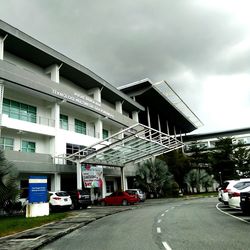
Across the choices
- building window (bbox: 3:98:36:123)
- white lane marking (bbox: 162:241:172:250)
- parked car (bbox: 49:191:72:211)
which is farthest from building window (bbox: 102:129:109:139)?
white lane marking (bbox: 162:241:172:250)

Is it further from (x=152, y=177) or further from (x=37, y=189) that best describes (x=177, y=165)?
(x=37, y=189)

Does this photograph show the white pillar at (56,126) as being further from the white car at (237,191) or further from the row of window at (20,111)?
the white car at (237,191)

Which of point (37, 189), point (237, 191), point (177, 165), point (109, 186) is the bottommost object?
point (237, 191)

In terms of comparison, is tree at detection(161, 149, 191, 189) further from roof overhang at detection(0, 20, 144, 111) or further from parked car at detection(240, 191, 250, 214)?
parked car at detection(240, 191, 250, 214)

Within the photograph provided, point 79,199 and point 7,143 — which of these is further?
point 7,143

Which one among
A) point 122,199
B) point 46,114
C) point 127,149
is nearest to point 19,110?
point 46,114

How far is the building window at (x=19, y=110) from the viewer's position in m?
29.1

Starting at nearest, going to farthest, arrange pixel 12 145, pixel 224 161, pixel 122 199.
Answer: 1. pixel 12 145
2. pixel 122 199
3. pixel 224 161

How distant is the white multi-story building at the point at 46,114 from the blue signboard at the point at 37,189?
225 inches

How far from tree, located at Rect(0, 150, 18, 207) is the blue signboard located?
5.25 ft

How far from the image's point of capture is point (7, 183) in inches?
714

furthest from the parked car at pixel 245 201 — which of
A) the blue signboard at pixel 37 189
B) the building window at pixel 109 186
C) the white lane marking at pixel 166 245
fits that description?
the building window at pixel 109 186

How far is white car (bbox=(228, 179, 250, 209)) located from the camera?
50.8 feet

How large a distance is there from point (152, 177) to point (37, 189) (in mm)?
25244
